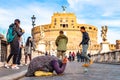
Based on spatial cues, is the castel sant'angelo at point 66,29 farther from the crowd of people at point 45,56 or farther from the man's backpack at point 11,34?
the man's backpack at point 11,34

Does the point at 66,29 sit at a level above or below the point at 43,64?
above

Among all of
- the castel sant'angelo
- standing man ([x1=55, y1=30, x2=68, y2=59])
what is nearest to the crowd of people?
standing man ([x1=55, y1=30, x2=68, y2=59])

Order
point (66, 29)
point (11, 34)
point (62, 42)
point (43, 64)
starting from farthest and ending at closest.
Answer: point (66, 29) → point (62, 42) → point (11, 34) → point (43, 64)

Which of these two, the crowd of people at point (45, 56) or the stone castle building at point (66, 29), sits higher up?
the stone castle building at point (66, 29)

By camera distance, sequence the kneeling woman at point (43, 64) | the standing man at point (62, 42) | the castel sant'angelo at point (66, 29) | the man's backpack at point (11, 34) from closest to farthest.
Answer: the kneeling woman at point (43, 64) → the man's backpack at point (11, 34) → the standing man at point (62, 42) → the castel sant'angelo at point (66, 29)

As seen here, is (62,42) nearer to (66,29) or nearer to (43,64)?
(43,64)

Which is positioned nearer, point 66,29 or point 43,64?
point 43,64

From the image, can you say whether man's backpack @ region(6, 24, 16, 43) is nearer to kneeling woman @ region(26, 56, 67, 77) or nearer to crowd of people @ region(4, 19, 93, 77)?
crowd of people @ region(4, 19, 93, 77)

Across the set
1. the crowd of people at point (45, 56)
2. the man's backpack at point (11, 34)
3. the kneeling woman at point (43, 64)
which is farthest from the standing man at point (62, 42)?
the kneeling woman at point (43, 64)

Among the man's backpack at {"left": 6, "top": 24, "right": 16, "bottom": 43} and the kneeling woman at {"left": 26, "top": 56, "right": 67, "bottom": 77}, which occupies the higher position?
the man's backpack at {"left": 6, "top": 24, "right": 16, "bottom": 43}

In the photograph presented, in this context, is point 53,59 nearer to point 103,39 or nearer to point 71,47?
point 103,39

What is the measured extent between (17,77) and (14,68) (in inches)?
237

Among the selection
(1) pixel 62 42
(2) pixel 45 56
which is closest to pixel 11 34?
(1) pixel 62 42

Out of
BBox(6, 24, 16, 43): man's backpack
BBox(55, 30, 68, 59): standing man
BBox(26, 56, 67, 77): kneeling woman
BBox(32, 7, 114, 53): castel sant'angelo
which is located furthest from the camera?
BBox(32, 7, 114, 53): castel sant'angelo
